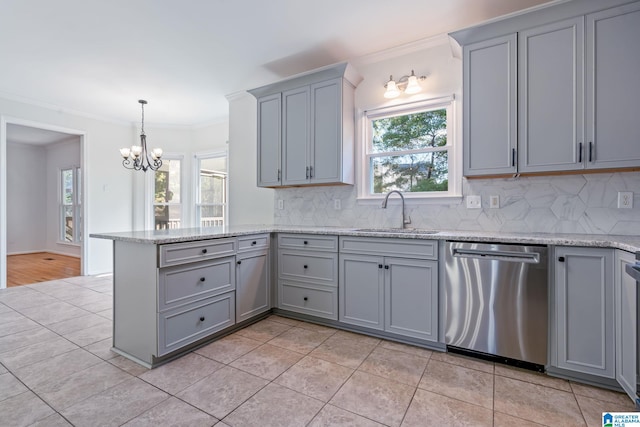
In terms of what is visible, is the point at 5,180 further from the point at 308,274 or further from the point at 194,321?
the point at 308,274

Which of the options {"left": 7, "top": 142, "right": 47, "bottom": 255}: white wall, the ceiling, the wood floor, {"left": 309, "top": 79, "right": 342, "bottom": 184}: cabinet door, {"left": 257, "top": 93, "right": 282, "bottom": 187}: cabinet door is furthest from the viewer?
{"left": 7, "top": 142, "right": 47, "bottom": 255}: white wall

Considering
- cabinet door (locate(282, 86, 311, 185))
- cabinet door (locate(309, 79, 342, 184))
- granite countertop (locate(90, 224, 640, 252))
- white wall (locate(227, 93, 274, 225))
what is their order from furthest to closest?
white wall (locate(227, 93, 274, 225)) → cabinet door (locate(282, 86, 311, 185)) → cabinet door (locate(309, 79, 342, 184)) → granite countertop (locate(90, 224, 640, 252))

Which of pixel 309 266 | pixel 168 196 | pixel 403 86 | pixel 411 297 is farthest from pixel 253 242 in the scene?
pixel 168 196

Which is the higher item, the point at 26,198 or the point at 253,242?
the point at 26,198

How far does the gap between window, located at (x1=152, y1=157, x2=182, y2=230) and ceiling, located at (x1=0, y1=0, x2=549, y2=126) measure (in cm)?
173

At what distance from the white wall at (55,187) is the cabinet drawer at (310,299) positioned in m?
6.35

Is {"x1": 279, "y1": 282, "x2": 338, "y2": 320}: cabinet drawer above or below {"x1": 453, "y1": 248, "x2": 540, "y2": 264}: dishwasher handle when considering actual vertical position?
below

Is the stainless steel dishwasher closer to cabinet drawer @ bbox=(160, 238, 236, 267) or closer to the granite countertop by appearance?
the granite countertop

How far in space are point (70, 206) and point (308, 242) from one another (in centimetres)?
710

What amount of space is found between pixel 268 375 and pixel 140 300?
105cm

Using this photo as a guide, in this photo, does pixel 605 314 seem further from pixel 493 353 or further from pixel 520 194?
pixel 520 194

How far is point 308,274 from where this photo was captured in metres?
2.94

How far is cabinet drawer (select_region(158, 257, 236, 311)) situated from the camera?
2162 mm

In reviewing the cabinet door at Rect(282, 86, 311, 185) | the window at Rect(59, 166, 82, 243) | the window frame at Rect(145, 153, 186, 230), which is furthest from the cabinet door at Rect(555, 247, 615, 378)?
the window at Rect(59, 166, 82, 243)
